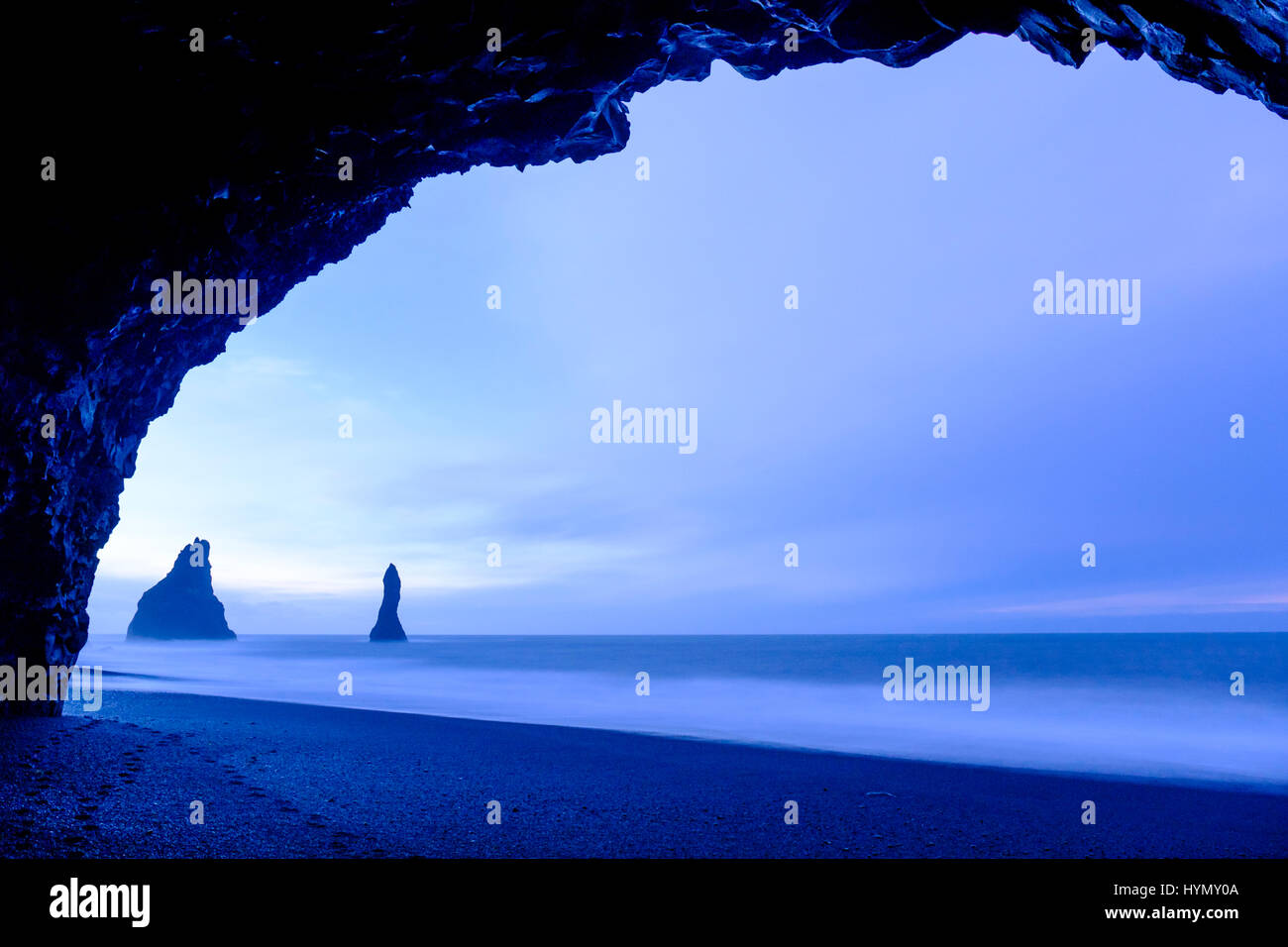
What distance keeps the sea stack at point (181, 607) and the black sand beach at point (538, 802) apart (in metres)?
69.1

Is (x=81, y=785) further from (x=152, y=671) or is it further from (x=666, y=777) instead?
(x=152, y=671)

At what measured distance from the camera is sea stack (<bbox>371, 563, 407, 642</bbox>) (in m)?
70.8

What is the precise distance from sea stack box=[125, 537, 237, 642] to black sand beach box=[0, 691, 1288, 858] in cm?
6908

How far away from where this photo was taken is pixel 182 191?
842 cm

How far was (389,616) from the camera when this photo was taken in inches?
2810

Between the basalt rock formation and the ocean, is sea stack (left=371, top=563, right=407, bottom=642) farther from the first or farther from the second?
the basalt rock formation

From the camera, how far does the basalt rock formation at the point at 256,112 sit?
24.2 ft
